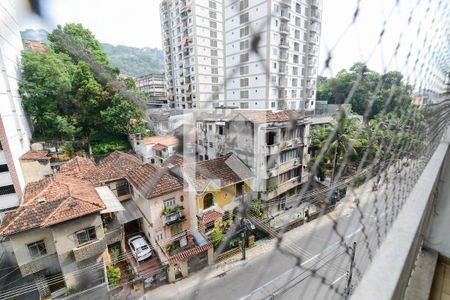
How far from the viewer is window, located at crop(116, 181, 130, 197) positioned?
480 centimetres

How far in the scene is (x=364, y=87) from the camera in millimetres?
834

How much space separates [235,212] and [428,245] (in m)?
3.83

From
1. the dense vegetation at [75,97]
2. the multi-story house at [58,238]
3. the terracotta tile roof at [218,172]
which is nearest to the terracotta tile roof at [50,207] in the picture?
the multi-story house at [58,238]

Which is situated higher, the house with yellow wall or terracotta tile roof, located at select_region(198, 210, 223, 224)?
the house with yellow wall

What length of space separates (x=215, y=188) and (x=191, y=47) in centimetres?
964

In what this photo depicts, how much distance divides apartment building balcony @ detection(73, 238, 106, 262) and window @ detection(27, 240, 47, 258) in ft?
1.55

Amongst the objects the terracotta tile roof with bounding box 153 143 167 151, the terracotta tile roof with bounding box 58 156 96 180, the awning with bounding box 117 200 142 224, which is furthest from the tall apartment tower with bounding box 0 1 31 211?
the terracotta tile roof with bounding box 153 143 167 151

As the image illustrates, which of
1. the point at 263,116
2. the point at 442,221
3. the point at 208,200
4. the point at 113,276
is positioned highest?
the point at 263,116

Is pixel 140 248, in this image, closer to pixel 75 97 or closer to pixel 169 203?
pixel 169 203

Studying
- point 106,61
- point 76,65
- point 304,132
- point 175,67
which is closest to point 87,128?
point 76,65

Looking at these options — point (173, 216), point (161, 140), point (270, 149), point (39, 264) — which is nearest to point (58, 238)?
point (39, 264)

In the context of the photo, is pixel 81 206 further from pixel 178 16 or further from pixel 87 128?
pixel 178 16

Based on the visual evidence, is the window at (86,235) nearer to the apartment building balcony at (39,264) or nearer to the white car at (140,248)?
the apartment building balcony at (39,264)

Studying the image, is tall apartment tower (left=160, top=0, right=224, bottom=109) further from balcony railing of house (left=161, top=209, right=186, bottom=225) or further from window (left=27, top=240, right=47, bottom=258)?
window (left=27, top=240, right=47, bottom=258)
